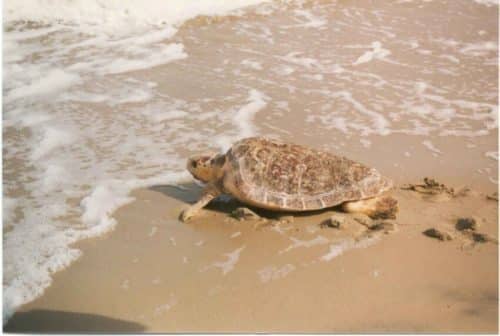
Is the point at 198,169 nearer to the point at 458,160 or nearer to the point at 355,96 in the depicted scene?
the point at 458,160

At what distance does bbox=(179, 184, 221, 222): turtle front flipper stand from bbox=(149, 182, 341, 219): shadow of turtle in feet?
0.33

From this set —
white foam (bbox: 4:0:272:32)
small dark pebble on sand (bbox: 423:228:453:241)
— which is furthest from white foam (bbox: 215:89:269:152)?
white foam (bbox: 4:0:272:32)

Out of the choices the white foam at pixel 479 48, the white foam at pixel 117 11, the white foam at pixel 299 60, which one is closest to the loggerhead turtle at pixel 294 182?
the white foam at pixel 299 60

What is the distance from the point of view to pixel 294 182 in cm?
360

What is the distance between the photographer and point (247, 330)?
2600 millimetres

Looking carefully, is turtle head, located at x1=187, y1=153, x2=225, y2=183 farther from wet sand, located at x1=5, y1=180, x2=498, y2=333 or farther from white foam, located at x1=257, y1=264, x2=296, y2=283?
white foam, located at x1=257, y1=264, x2=296, y2=283

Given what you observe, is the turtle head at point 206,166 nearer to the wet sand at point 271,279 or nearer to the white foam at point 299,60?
the wet sand at point 271,279

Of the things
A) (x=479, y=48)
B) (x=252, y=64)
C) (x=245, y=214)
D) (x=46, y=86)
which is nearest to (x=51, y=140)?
(x=46, y=86)

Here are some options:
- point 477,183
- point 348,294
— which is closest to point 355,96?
point 477,183

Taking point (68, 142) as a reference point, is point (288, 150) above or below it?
above

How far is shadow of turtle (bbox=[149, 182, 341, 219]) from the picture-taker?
3.69m

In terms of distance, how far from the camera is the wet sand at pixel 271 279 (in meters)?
2.63

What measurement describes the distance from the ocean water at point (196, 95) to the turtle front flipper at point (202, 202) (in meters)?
0.49

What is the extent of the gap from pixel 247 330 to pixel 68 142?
281cm
